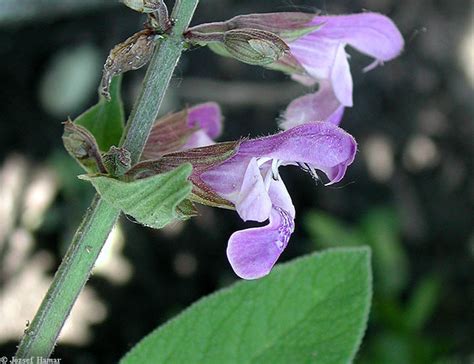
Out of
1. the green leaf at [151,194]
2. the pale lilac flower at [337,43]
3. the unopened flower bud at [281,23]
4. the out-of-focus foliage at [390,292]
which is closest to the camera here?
the green leaf at [151,194]

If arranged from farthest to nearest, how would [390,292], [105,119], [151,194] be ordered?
[390,292] → [105,119] → [151,194]

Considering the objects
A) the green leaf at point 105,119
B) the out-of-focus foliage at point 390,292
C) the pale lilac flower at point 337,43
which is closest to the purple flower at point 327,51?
the pale lilac flower at point 337,43

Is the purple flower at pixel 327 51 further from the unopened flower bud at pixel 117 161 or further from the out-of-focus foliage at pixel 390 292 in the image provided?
the out-of-focus foliage at pixel 390 292

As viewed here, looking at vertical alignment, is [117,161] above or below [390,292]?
above

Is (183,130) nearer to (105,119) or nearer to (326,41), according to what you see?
(105,119)

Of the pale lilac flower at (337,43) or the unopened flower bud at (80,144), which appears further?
the pale lilac flower at (337,43)

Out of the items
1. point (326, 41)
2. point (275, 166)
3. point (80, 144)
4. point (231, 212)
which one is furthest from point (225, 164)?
point (231, 212)

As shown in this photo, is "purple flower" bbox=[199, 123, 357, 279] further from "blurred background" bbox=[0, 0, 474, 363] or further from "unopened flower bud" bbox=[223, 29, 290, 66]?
"blurred background" bbox=[0, 0, 474, 363]
